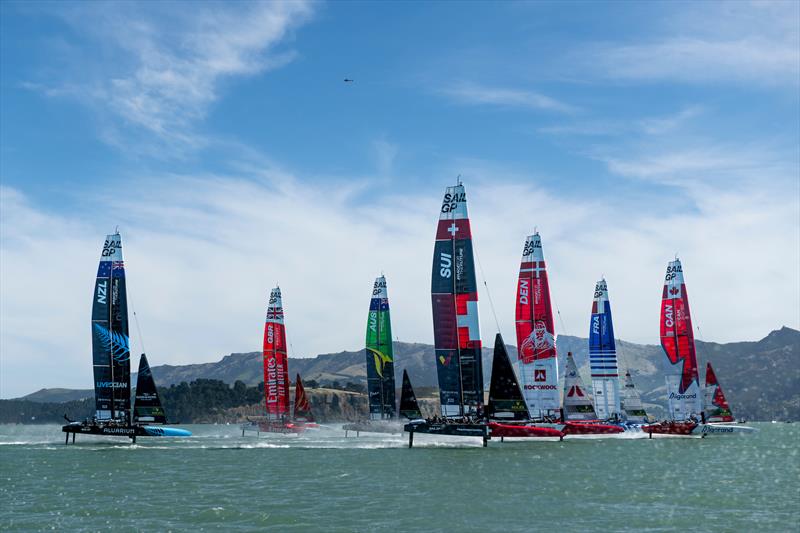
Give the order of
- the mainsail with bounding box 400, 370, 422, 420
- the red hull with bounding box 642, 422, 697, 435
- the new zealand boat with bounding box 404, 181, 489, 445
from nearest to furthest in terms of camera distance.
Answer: the new zealand boat with bounding box 404, 181, 489, 445 < the mainsail with bounding box 400, 370, 422, 420 < the red hull with bounding box 642, 422, 697, 435

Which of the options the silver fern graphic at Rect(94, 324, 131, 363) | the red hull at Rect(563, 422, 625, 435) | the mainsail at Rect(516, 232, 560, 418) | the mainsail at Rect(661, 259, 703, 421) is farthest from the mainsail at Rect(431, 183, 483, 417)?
the mainsail at Rect(661, 259, 703, 421)

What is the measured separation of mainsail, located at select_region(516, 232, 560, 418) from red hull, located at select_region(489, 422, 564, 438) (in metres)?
3.11

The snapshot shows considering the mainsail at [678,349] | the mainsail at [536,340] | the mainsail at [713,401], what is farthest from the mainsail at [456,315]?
the mainsail at [713,401]

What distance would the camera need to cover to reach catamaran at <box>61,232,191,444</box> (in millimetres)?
70875

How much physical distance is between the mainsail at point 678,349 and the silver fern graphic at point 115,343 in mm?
53905

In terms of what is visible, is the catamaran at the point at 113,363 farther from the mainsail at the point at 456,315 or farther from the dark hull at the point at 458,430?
the mainsail at the point at 456,315

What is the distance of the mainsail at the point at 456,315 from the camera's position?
5825 cm

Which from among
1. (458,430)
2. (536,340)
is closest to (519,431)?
(536,340)

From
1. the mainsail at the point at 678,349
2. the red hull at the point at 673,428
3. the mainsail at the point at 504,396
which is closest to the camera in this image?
the mainsail at the point at 504,396

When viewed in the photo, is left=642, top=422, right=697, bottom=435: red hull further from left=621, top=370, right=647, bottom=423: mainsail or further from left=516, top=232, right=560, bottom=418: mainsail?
left=516, top=232, right=560, bottom=418: mainsail

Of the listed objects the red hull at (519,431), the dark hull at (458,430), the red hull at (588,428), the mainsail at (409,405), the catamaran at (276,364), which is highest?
the catamaran at (276,364)

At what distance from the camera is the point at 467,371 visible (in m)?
58.4

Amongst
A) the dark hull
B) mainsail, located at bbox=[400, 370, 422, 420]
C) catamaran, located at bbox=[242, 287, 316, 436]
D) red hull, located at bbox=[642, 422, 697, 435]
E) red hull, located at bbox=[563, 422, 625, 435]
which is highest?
catamaran, located at bbox=[242, 287, 316, 436]

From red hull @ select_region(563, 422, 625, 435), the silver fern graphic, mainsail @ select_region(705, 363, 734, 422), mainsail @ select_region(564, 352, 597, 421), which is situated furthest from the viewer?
mainsail @ select_region(705, 363, 734, 422)
